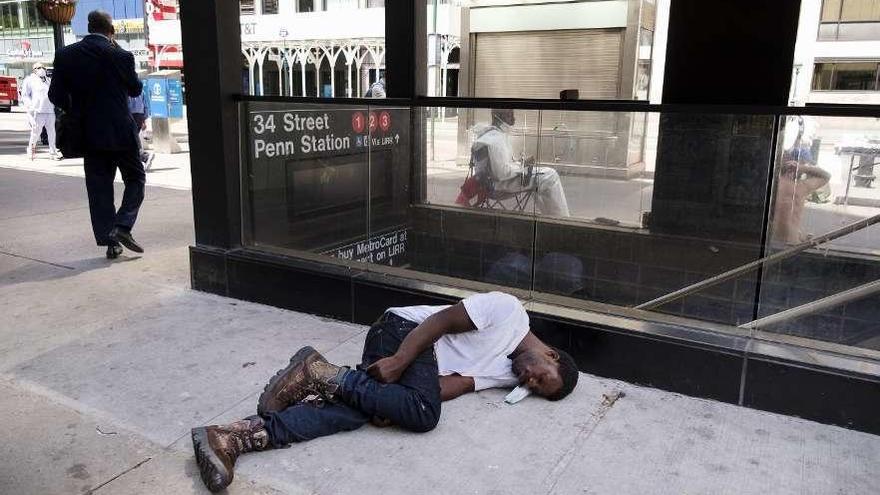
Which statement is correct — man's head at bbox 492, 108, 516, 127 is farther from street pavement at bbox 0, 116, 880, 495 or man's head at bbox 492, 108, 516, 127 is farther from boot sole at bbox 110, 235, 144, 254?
boot sole at bbox 110, 235, 144, 254

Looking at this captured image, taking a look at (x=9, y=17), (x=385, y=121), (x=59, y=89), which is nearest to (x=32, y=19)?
(x=9, y=17)

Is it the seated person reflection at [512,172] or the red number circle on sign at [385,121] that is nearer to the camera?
the seated person reflection at [512,172]

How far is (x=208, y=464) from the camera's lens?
2635 mm

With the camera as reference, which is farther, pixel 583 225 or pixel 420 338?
pixel 583 225

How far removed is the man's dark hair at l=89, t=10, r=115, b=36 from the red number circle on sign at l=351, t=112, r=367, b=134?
2536mm

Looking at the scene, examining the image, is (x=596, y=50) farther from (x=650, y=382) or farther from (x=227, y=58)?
(x=650, y=382)

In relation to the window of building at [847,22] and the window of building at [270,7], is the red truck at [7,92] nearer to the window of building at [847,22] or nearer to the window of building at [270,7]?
the window of building at [270,7]

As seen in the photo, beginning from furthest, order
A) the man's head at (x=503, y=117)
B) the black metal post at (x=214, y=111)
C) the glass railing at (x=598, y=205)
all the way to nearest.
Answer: the black metal post at (x=214, y=111)
the man's head at (x=503, y=117)
the glass railing at (x=598, y=205)

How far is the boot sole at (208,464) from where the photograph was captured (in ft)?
8.55

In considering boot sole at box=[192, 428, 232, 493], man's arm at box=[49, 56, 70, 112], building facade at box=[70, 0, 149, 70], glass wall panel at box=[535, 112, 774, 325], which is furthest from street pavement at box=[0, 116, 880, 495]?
building facade at box=[70, 0, 149, 70]

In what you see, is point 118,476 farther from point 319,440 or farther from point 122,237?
point 122,237

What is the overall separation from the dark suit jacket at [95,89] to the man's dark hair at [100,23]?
10 centimetres

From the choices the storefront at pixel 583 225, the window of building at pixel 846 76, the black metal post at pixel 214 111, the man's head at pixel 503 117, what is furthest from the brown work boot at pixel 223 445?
the window of building at pixel 846 76

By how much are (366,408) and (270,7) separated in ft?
110
